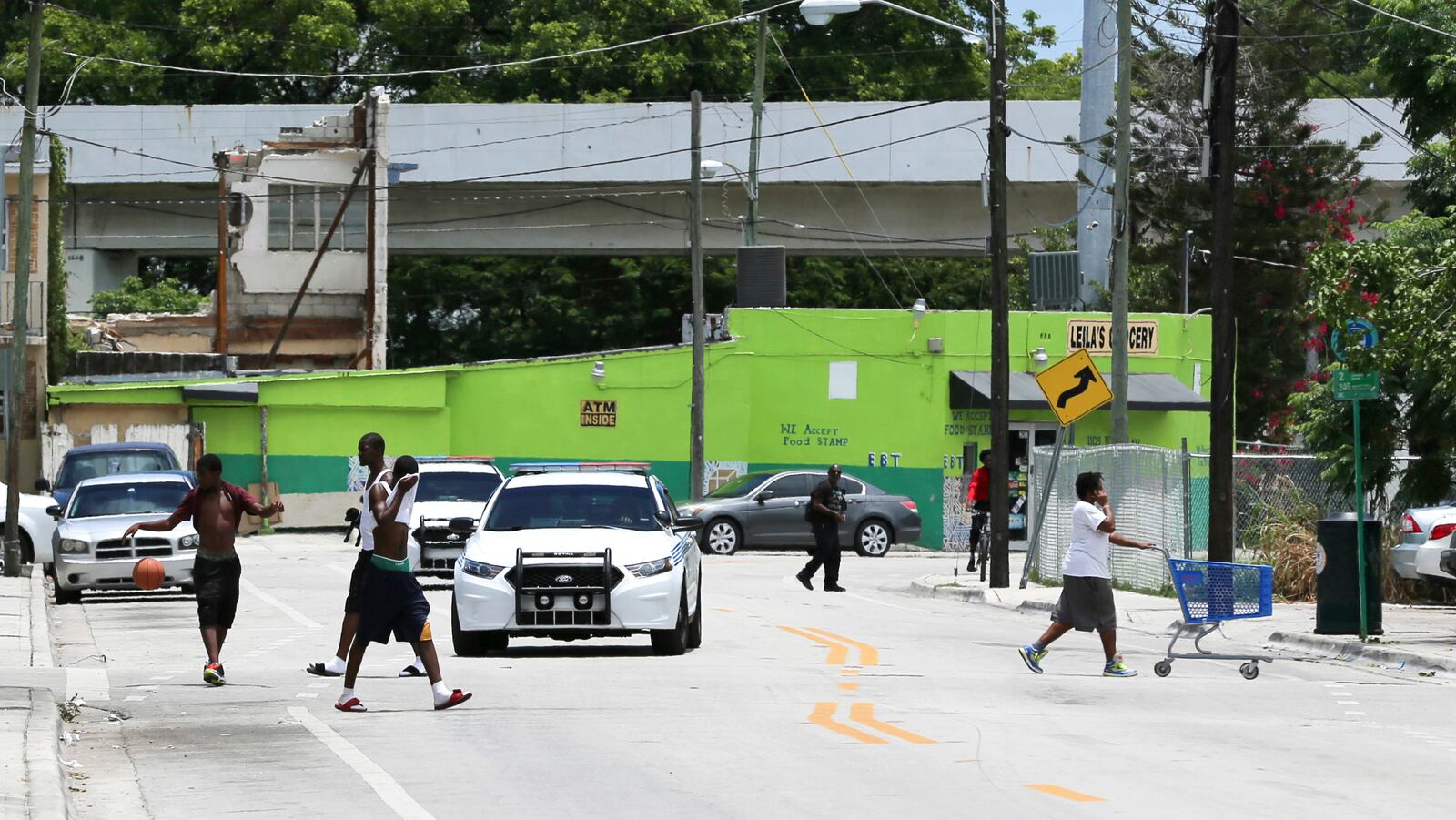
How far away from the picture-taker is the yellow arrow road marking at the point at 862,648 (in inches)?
673

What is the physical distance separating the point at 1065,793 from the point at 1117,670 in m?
6.53

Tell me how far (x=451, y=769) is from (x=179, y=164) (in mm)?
39933

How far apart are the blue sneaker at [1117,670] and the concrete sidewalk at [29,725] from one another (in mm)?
7912

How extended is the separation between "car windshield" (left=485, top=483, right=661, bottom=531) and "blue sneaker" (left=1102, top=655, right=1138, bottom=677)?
162 inches

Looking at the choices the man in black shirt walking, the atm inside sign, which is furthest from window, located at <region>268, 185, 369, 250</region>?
the man in black shirt walking

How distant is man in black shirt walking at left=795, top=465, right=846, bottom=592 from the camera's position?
89.5 ft

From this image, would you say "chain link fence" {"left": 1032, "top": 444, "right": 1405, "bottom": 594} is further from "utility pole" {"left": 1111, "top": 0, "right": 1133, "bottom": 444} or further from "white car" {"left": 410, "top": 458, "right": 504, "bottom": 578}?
"white car" {"left": 410, "top": 458, "right": 504, "bottom": 578}

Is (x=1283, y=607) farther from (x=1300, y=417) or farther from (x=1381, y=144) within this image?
(x=1381, y=144)

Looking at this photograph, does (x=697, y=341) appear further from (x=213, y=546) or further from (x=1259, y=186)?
(x=213, y=546)

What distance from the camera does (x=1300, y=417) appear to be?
1080 inches

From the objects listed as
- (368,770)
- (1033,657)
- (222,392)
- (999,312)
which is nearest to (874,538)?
(999,312)

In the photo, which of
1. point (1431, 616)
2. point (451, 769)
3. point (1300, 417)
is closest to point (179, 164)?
point (1300, 417)

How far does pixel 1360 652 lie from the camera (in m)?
18.2

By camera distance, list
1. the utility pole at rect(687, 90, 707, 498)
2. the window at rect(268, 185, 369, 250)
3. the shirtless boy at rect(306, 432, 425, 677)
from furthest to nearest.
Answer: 1. the window at rect(268, 185, 369, 250)
2. the utility pole at rect(687, 90, 707, 498)
3. the shirtless boy at rect(306, 432, 425, 677)
